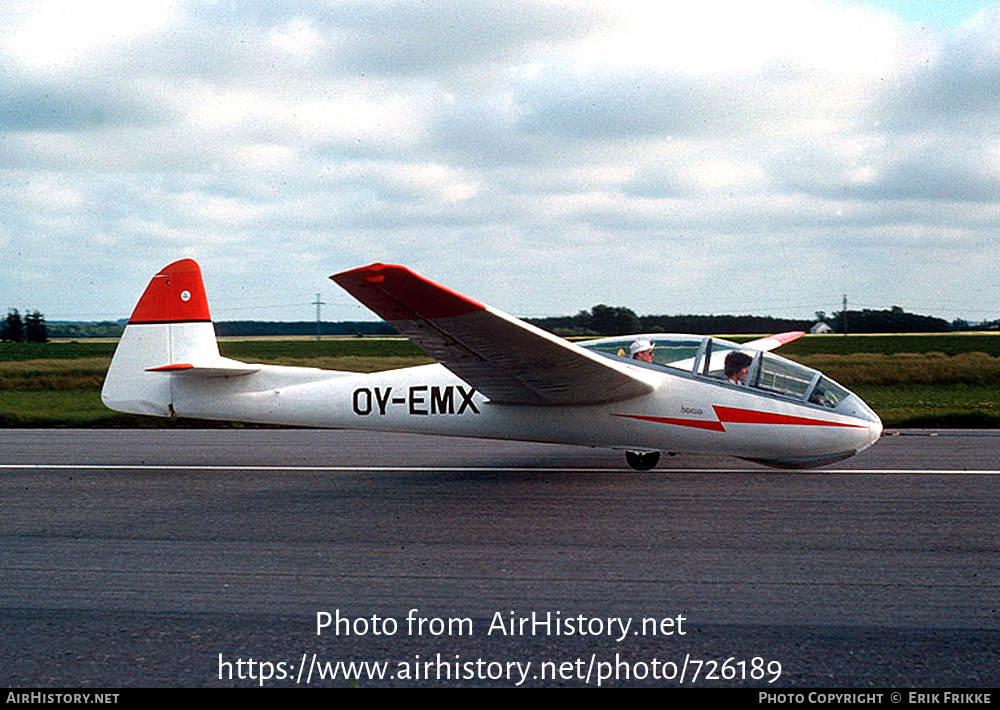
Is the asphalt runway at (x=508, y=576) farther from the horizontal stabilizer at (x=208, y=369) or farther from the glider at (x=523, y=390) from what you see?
the horizontal stabilizer at (x=208, y=369)

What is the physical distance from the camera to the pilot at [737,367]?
10.3 meters

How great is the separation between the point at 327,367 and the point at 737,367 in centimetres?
2139

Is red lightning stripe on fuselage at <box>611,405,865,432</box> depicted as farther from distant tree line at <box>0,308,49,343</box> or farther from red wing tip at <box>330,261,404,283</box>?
distant tree line at <box>0,308,49,343</box>

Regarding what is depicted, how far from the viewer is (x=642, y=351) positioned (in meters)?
10.8

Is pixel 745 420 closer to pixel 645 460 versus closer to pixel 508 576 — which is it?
pixel 645 460

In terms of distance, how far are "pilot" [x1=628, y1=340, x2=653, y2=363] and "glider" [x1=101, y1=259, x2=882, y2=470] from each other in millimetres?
20

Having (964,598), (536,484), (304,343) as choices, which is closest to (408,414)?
(536,484)

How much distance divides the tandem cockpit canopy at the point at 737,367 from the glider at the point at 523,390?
2 cm

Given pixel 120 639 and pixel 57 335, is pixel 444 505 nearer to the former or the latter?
pixel 120 639

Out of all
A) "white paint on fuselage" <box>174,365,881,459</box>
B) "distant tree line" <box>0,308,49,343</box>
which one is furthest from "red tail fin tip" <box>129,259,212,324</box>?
"distant tree line" <box>0,308,49,343</box>

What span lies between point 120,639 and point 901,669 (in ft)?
13.8

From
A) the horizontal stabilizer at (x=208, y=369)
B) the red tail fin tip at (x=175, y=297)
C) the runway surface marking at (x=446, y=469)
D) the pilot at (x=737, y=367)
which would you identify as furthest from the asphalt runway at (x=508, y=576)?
the red tail fin tip at (x=175, y=297)

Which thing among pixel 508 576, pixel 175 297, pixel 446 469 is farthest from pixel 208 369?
pixel 508 576

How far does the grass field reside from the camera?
19.3 metres
